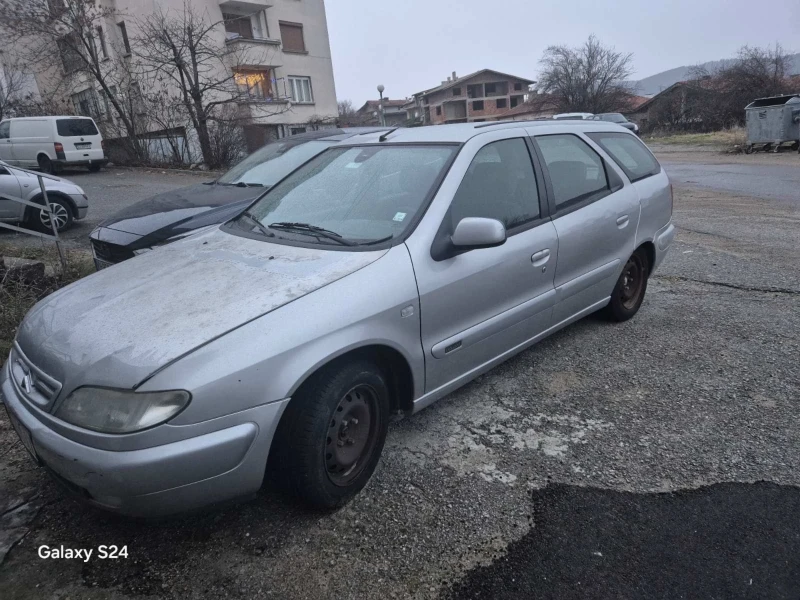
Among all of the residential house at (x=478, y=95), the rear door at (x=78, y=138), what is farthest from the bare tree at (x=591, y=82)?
the rear door at (x=78, y=138)

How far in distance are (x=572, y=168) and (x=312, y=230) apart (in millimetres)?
1969

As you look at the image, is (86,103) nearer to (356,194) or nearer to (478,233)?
(356,194)

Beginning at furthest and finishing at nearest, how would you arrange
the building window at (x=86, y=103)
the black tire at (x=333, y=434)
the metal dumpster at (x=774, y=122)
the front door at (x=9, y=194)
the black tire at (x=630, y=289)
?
the building window at (x=86, y=103)
the metal dumpster at (x=774, y=122)
the front door at (x=9, y=194)
the black tire at (x=630, y=289)
the black tire at (x=333, y=434)

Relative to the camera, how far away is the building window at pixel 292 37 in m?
29.6

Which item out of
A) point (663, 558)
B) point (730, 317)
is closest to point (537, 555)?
point (663, 558)

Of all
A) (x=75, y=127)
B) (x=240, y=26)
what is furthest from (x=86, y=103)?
(x=240, y=26)

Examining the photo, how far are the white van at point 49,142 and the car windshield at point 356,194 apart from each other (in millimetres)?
17007

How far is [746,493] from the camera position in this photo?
259 cm

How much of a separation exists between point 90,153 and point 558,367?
61.3 feet

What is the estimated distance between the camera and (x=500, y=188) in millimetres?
3365

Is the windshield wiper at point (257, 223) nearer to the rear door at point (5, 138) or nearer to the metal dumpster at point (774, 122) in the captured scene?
the rear door at point (5, 138)

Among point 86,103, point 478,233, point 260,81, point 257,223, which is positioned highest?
point 260,81

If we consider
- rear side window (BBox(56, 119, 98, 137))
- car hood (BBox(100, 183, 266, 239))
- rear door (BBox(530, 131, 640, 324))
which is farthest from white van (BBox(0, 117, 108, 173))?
rear door (BBox(530, 131, 640, 324))

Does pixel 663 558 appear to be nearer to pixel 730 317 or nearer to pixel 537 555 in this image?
pixel 537 555
